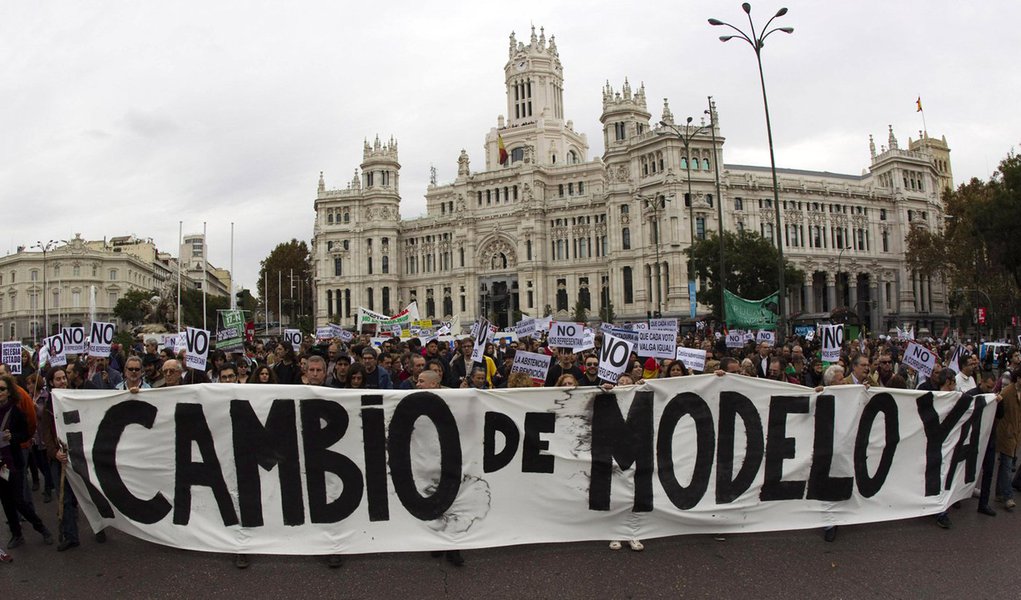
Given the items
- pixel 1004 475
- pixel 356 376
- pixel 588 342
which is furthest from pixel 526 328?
pixel 1004 475

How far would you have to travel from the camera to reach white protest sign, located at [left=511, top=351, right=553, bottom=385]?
9.57m

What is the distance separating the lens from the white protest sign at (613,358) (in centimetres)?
852

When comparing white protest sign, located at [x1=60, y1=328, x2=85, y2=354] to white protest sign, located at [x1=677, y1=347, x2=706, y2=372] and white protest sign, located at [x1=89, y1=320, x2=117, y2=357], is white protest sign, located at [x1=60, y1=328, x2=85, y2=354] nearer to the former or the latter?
white protest sign, located at [x1=89, y1=320, x2=117, y2=357]

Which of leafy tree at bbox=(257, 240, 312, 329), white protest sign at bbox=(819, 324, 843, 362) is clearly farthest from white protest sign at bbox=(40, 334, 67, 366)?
leafy tree at bbox=(257, 240, 312, 329)

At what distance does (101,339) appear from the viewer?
42.0ft

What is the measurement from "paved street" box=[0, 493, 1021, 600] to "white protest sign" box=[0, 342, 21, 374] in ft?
24.8

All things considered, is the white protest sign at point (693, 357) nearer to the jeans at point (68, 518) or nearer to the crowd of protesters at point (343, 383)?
the crowd of protesters at point (343, 383)

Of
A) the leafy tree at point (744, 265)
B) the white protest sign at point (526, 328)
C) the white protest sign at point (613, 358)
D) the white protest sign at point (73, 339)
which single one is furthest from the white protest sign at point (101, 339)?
the leafy tree at point (744, 265)

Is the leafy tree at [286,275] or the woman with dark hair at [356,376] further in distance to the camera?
the leafy tree at [286,275]

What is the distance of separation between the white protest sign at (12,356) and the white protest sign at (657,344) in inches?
466

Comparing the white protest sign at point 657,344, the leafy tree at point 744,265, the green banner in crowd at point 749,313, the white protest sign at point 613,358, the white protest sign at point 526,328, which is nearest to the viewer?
the white protest sign at point 613,358

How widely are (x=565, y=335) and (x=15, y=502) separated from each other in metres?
9.33

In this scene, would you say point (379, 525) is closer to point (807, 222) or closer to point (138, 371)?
point (138, 371)

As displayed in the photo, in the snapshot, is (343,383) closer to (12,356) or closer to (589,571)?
(589,571)
